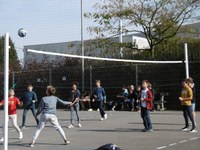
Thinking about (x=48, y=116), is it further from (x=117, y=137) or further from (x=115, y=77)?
(x=115, y=77)

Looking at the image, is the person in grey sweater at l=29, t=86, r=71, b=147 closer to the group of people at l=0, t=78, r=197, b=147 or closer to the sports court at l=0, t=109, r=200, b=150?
the group of people at l=0, t=78, r=197, b=147

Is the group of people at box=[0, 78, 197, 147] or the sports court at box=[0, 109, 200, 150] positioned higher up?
the group of people at box=[0, 78, 197, 147]

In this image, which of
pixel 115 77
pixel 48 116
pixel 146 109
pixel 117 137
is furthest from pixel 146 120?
pixel 115 77

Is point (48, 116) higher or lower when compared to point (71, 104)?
lower

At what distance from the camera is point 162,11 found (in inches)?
1161

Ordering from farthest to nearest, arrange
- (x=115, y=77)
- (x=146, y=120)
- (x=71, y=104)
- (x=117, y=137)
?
(x=115, y=77), (x=146, y=120), (x=71, y=104), (x=117, y=137)

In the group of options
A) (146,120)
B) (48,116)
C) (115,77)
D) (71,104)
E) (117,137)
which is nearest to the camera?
(48,116)

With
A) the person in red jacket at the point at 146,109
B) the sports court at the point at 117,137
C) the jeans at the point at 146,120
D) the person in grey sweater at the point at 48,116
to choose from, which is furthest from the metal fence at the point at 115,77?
the person in grey sweater at the point at 48,116

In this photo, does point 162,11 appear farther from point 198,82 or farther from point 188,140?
point 188,140

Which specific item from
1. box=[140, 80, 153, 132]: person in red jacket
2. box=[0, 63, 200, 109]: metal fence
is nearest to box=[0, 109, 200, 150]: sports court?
box=[140, 80, 153, 132]: person in red jacket

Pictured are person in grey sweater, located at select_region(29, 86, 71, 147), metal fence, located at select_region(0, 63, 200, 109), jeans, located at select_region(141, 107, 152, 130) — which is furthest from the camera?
metal fence, located at select_region(0, 63, 200, 109)

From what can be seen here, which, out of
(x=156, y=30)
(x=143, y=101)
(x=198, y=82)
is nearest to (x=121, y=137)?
(x=143, y=101)

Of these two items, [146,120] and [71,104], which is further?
[146,120]

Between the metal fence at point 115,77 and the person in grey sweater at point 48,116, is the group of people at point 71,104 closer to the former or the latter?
the person in grey sweater at point 48,116
